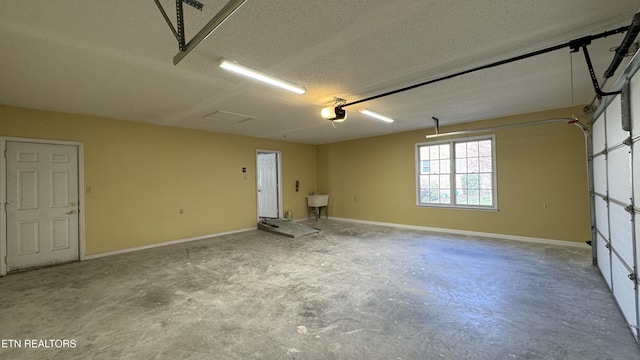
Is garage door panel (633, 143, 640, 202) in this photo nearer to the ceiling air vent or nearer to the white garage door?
the white garage door

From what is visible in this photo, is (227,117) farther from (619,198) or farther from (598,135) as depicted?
(598,135)

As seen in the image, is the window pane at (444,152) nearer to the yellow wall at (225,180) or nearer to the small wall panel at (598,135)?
the yellow wall at (225,180)

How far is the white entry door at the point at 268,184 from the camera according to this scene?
7809 mm

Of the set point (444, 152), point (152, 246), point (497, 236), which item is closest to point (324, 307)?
point (152, 246)

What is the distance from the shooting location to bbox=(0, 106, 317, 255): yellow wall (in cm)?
453

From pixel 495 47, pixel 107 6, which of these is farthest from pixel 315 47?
pixel 495 47

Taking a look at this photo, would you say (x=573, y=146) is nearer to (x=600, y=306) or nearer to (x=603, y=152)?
(x=603, y=152)

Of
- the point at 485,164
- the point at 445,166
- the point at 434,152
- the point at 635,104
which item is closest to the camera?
the point at 635,104

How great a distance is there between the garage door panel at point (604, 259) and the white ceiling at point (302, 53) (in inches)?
85.7

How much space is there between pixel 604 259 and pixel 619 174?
1.43 metres

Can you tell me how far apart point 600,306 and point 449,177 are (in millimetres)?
3810

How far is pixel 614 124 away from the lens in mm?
2559

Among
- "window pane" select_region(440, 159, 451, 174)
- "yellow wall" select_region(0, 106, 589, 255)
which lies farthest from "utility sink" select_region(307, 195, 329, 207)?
"window pane" select_region(440, 159, 451, 174)

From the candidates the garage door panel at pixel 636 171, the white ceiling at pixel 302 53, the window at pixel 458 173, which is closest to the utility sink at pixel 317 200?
the window at pixel 458 173
